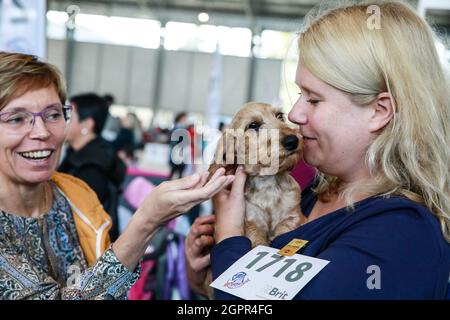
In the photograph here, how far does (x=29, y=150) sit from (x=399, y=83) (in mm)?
1350

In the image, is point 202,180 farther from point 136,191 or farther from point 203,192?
point 136,191

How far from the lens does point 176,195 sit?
68.7 inches

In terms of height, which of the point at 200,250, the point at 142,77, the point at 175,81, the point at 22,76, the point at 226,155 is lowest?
the point at 200,250

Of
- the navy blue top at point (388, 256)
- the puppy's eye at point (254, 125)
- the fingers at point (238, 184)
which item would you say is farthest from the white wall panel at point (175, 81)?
the navy blue top at point (388, 256)

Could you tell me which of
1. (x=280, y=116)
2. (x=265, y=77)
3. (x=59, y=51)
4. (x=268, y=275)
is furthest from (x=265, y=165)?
(x=59, y=51)

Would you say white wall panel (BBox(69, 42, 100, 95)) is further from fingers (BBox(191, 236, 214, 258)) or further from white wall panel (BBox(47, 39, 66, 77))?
fingers (BBox(191, 236, 214, 258))

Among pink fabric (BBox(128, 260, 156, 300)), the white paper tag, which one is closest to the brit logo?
the white paper tag

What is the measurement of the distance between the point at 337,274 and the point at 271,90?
2140cm

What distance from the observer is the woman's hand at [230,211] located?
1828mm

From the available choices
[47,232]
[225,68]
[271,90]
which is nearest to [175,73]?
[225,68]

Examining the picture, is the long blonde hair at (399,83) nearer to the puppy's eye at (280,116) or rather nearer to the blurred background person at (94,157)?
the puppy's eye at (280,116)

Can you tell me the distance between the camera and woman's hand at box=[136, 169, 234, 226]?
1.73 metres

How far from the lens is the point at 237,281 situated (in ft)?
5.24
